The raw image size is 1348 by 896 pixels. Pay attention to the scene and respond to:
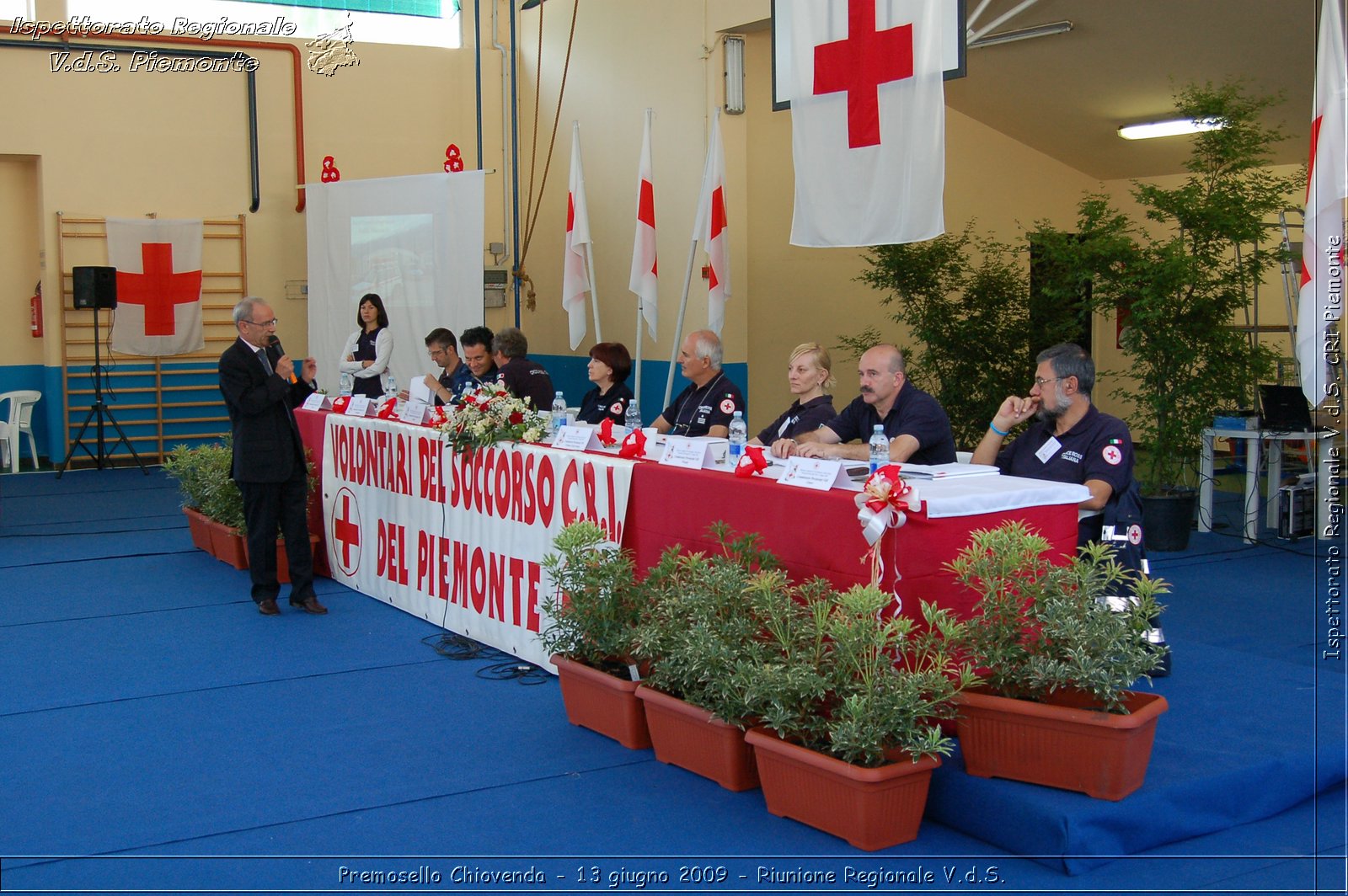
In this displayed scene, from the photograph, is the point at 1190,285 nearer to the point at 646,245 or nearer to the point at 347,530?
the point at 646,245

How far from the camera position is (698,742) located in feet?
10.0

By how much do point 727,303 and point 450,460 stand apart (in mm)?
3597

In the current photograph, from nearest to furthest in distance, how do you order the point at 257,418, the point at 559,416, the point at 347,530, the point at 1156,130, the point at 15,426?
the point at 559,416, the point at 257,418, the point at 347,530, the point at 1156,130, the point at 15,426

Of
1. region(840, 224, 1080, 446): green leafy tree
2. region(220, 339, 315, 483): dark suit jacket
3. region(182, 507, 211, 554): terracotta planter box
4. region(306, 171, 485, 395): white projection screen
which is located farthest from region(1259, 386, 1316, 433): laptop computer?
region(182, 507, 211, 554): terracotta planter box

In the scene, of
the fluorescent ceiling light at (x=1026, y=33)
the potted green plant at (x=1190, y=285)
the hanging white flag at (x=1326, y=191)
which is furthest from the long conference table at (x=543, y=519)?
the fluorescent ceiling light at (x=1026, y=33)

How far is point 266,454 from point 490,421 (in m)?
1.02

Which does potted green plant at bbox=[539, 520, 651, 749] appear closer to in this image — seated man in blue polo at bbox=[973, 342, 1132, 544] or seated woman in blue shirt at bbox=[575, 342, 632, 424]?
seated man in blue polo at bbox=[973, 342, 1132, 544]

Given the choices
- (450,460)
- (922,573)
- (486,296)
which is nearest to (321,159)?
(486,296)

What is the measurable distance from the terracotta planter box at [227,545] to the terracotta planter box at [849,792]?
374 cm

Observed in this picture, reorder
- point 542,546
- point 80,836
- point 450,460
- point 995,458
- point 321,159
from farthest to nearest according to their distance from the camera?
point 321,159 < point 450,460 < point 542,546 < point 995,458 < point 80,836

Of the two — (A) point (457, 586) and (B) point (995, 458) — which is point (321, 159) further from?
(B) point (995, 458)

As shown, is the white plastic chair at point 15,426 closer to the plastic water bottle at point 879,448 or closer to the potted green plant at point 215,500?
the potted green plant at point 215,500

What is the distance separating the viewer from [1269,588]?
17.0 feet

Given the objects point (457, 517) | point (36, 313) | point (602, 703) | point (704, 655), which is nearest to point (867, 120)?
point (457, 517)
